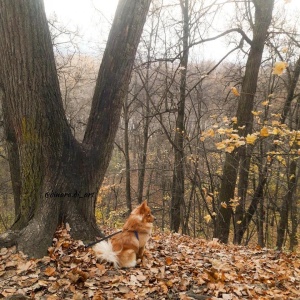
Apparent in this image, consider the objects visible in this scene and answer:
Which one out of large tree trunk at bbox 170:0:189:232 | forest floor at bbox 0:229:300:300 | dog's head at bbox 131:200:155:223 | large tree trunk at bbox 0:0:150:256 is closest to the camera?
forest floor at bbox 0:229:300:300

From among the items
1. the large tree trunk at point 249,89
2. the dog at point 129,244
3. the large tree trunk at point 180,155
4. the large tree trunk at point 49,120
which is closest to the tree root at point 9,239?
the large tree trunk at point 49,120

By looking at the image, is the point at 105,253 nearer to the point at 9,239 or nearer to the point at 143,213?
the point at 143,213

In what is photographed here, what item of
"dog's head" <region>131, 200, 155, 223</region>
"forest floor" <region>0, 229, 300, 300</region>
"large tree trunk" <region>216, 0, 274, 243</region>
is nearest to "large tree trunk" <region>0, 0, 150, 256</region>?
"forest floor" <region>0, 229, 300, 300</region>

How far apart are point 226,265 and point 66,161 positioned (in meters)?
2.93

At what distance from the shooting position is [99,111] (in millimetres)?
4859

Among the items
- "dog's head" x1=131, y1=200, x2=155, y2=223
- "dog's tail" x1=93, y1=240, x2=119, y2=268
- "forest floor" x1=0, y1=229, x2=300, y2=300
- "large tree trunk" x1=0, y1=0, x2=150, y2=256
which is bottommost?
"forest floor" x1=0, y1=229, x2=300, y2=300

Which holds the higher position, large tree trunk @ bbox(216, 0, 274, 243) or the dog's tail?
large tree trunk @ bbox(216, 0, 274, 243)

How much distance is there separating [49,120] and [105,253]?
2.07 m

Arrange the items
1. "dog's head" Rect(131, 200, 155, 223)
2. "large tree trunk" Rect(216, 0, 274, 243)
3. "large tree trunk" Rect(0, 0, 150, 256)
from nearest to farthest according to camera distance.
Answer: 1. "large tree trunk" Rect(0, 0, 150, 256)
2. "dog's head" Rect(131, 200, 155, 223)
3. "large tree trunk" Rect(216, 0, 274, 243)

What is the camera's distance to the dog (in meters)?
4.43

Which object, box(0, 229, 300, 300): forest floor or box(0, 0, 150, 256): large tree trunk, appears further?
box(0, 0, 150, 256): large tree trunk

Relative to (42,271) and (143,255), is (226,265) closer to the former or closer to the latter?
(143,255)

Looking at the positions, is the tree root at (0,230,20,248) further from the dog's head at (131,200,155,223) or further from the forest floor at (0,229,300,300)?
the dog's head at (131,200,155,223)

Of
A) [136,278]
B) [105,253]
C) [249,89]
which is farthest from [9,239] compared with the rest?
[249,89]
